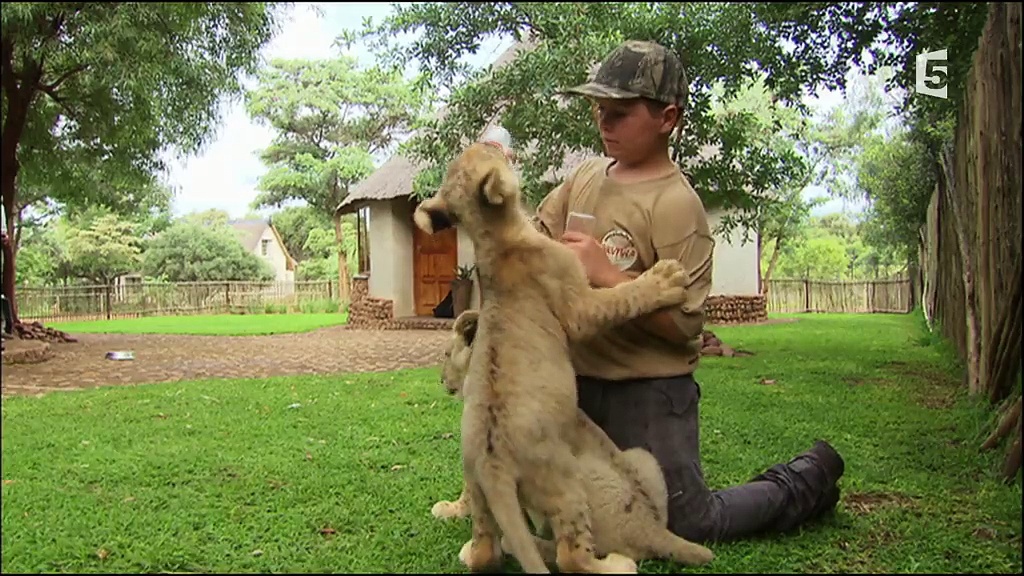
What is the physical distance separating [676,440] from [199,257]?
2059 cm

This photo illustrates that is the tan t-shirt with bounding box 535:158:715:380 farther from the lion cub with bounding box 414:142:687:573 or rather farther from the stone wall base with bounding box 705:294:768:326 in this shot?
the stone wall base with bounding box 705:294:768:326

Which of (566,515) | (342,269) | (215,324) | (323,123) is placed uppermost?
(323,123)

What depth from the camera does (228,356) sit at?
10234mm

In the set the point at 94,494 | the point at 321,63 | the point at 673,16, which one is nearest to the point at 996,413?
the point at 94,494

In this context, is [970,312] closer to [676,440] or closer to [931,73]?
[931,73]

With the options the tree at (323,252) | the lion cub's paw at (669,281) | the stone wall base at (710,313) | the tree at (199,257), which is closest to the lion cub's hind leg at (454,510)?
the lion cub's paw at (669,281)

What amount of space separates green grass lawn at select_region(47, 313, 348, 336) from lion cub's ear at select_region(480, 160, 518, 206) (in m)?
9.58

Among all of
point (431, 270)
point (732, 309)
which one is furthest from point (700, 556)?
point (431, 270)

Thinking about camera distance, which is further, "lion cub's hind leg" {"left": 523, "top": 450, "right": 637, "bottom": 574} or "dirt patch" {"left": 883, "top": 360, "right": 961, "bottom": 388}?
"dirt patch" {"left": 883, "top": 360, "right": 961, "bottom": 388}

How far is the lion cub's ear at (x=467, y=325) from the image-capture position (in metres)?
2.61

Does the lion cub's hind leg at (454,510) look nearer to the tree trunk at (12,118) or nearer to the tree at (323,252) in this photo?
the tree trunk at (12,118)

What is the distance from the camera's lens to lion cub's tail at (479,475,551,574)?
206 centimetres

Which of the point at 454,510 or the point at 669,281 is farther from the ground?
the point at 669,281

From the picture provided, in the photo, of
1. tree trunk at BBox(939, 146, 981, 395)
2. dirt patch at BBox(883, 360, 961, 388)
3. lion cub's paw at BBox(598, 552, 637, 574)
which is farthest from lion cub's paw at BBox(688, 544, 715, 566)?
dirt patch at BBox(883, 360, 961, 388)
